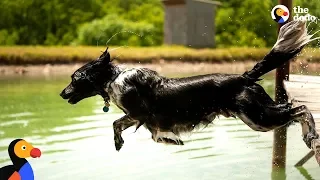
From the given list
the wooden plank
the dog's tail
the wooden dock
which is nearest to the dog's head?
the dog's tail

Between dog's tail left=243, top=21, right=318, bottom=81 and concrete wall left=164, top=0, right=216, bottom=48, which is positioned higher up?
dog's tail left=243, top=21, right=318, bottom=81

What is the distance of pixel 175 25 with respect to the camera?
4.63m

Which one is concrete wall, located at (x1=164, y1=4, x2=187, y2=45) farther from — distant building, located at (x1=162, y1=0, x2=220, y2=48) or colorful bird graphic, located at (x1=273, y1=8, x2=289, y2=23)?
colorful bird graphic, located at (x1=273, y1=8, x2=289, y2=23)

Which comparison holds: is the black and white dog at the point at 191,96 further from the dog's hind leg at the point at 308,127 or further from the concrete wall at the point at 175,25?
the concrete wall at the point at 175,25

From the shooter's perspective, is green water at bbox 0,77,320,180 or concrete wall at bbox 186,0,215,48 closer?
green water at bbox 0,77,320,180

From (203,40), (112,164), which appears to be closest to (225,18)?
(203,40)

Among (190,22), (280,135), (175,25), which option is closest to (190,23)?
(190,22)

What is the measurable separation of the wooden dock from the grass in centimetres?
71

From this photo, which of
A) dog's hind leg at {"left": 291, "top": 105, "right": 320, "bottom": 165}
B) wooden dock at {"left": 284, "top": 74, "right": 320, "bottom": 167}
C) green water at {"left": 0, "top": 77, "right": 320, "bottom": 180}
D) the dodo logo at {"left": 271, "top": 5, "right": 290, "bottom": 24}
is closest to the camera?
dog's hind leg at {"left": 291, "top": 105, "right": 320, "bottom": 165}

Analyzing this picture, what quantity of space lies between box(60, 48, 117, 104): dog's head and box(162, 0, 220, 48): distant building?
1779 mm

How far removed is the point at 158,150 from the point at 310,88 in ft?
4.01

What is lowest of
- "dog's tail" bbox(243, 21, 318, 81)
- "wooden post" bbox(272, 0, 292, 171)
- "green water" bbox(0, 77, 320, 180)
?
"green water" bbox(0, 77, 320, 180)

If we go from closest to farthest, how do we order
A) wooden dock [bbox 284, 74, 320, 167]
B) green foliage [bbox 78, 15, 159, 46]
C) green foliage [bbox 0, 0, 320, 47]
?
wooden dock [bbox 284, 74, 320, 167], green foliage [bbox 0, 0, 320, 47], green foliage [bbox 78, 15, 159, 46]

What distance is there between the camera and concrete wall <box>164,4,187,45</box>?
444 centimetres
